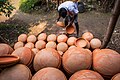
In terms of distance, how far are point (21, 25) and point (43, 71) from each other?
588 centimetres

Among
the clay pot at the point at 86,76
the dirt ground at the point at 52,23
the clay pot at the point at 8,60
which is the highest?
the clay pot at the point at 8,60

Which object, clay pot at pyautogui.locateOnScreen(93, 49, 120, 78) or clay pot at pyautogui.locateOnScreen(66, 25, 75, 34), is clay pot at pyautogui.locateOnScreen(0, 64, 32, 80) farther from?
clay pot at pyautogui.locateOnScreen(66, 25, 75, 34)

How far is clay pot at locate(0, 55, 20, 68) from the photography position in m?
2.93

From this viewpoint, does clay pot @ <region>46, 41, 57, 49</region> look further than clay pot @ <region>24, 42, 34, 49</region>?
No

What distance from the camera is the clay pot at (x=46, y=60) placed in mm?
3152

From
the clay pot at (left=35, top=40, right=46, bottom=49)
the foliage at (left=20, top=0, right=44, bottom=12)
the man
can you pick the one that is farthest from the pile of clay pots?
the foliage at (left=20, top=0, right=44, bottom=12)

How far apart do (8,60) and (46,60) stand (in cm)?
60

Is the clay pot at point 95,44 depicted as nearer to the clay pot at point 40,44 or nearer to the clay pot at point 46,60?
the clay pot at point 40,44

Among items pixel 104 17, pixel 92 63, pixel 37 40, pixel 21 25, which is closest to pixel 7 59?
pixel 92 63

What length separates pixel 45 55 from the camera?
127 inches

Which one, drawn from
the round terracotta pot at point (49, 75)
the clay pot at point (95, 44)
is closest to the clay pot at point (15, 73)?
the round terracotta pot at point (49, 75)

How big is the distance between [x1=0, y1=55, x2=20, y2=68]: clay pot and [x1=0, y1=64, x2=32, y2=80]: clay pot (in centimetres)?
9

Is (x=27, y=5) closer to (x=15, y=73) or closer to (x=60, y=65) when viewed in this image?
(x=60, y=65)

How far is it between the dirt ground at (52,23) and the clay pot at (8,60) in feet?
12.6
